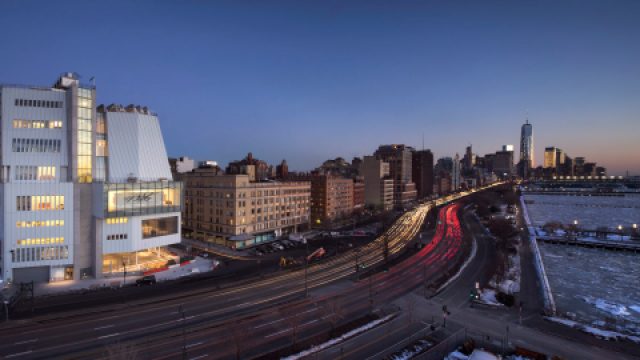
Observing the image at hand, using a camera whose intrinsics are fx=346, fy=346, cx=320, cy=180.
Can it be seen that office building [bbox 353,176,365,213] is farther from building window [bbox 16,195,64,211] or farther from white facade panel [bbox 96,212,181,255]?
building window [bbox 16,195,64,211]

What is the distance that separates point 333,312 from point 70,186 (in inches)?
2001

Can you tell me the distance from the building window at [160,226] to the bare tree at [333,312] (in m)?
40.7

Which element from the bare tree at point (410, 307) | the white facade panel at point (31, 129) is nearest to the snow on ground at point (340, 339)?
the bare tree at point (410, 307)

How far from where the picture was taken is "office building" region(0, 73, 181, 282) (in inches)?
2276

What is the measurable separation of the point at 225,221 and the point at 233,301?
4480cm

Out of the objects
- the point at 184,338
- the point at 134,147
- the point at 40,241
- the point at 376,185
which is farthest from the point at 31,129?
the point at 376,185

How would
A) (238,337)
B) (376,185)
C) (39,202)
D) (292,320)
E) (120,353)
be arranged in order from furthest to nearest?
(376,185)
(39,202)
(292,320)
(238,337)
(120,353)

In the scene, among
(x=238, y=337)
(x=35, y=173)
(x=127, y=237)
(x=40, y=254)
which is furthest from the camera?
(x=127, y=237)

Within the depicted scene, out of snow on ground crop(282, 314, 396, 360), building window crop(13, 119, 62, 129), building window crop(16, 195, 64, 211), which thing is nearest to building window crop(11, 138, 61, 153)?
building window crop(13, 119, 62, 129)

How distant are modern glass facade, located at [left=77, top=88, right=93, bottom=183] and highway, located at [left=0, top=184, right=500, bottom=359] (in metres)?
28.7

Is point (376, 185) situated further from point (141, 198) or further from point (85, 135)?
point (85, 135)

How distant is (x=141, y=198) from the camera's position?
66438 millimetres

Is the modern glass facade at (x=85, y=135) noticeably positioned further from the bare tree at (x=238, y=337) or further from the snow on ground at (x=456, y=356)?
the snow on ground at (x=456, y=356)

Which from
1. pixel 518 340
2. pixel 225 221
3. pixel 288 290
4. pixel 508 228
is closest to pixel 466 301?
pixel 518 340
